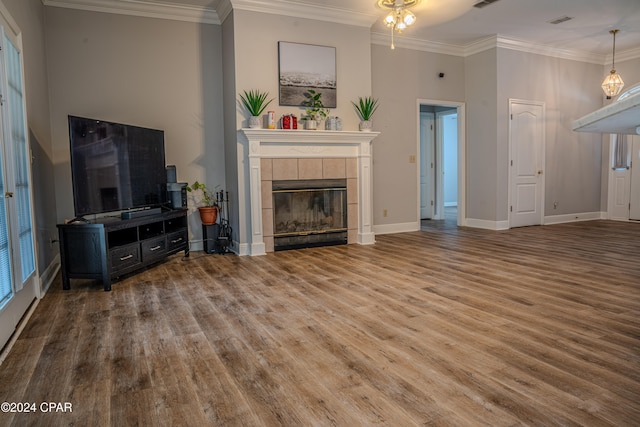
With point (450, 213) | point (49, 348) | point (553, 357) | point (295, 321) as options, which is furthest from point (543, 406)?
point (450, 213)

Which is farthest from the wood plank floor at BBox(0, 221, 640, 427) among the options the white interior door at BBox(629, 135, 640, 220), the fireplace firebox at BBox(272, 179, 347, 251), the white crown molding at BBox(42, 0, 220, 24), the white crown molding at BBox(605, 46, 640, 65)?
the white crown molding at BBox(605, 46, 640, 65)

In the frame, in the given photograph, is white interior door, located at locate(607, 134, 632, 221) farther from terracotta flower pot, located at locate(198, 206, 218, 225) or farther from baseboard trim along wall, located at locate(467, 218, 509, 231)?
terracotta flower pot, located at locate(198, 206, 218, 225)

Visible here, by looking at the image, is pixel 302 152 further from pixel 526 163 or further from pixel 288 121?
pixel 526 163

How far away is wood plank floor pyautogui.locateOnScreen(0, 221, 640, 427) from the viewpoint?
5.55ft

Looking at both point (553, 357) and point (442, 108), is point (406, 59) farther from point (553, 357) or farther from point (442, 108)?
point (553, 357)

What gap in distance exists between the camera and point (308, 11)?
17.3ft

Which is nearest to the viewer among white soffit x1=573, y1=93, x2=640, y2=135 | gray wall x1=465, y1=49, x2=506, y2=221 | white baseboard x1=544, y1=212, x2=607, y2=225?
white soffit x1=573, y1=93, x2=640, y2=135

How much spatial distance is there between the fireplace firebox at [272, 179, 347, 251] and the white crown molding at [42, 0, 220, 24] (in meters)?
2.28

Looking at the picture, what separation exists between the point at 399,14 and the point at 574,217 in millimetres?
5349

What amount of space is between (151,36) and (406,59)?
3.74m

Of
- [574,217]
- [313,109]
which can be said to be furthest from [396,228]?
[574,217]

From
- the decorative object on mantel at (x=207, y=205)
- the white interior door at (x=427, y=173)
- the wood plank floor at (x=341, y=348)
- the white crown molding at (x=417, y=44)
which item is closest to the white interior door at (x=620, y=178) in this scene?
the white interior door at (x=427, y=173)

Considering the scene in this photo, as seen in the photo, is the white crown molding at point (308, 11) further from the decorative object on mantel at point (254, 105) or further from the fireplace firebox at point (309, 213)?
the fireplace firebox at point (309, 213)

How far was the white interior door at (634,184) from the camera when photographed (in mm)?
7453
